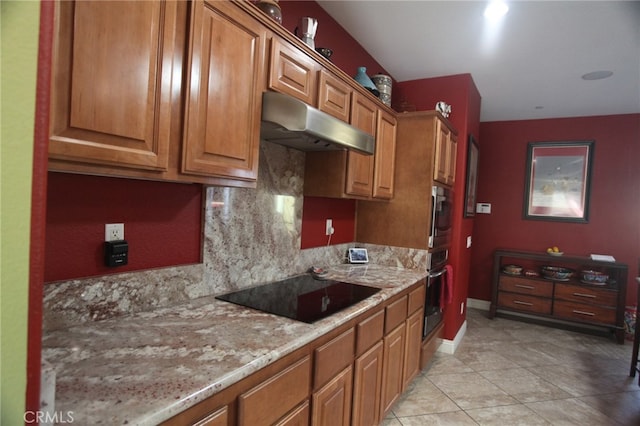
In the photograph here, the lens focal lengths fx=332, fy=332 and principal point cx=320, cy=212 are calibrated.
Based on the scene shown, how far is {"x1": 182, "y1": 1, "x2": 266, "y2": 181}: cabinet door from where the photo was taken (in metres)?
1.17

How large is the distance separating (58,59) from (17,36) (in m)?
0.52

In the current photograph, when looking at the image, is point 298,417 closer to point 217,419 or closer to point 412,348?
point 217,419

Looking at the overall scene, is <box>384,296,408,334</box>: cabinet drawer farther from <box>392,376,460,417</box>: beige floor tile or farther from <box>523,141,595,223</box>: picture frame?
<box>523,141,595,223</box>: picture frame

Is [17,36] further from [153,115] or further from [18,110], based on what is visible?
[153,115]

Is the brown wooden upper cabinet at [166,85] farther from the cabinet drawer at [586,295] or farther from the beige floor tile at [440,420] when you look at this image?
the cabinet drawer at [586,295]

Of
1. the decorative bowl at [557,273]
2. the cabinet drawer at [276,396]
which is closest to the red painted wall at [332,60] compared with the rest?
the cabinet drawer at [276,396]

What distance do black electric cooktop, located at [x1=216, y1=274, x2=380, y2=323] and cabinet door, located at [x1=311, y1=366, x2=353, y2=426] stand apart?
306 millimetres

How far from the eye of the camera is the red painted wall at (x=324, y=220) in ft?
8.16

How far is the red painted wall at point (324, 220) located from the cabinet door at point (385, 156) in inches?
14.8

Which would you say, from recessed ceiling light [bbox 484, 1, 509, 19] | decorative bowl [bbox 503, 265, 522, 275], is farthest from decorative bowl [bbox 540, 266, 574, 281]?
recessed ceiling light [bbox 484, 1, 509, 19]

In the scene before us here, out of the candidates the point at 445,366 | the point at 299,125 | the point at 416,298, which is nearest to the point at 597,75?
the point at 416,298

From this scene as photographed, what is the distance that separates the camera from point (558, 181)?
15.5 feet

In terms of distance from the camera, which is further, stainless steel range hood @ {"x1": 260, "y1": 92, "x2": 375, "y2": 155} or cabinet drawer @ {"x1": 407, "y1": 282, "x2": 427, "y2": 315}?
cabinet drawer @ {"x1": 407, "y1": 282, "x2": 427, "y2": 315}

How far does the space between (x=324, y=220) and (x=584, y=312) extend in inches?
151
